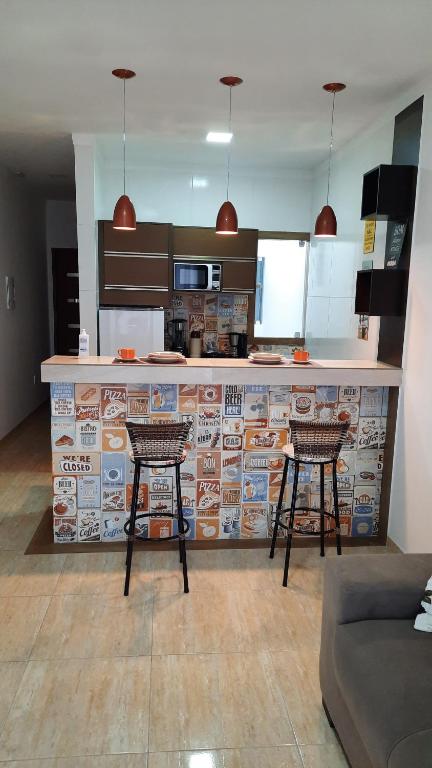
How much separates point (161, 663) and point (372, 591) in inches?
41.4

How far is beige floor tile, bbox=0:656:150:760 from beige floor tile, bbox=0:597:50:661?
12 cm

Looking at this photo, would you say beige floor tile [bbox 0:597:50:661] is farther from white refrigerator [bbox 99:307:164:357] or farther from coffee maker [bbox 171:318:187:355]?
coffee maker [bbox 171:318:187:355]

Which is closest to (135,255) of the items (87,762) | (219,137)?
(219,137)

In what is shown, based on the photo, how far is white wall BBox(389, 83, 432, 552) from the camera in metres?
3.22

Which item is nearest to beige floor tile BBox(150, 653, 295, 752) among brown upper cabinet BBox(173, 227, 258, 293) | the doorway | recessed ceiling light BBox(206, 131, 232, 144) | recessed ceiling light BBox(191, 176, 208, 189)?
recessed ceiling light BBox(206, 131, 232, 144)

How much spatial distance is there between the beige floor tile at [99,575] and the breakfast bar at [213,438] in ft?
0.77

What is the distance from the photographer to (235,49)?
9.46 ft

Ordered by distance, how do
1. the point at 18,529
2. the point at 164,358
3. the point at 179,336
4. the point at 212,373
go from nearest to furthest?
the point at 212,373 → the point at 164,358 → the point at 18,529 → the point at 179,336

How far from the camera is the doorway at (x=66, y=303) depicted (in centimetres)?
816

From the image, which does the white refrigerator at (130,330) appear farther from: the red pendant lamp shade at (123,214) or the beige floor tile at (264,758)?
the beige floor tile at (264,758)

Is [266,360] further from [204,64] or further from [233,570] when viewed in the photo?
[204,64]

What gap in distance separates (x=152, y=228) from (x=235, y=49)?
2.60m

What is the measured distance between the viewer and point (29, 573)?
3.30m

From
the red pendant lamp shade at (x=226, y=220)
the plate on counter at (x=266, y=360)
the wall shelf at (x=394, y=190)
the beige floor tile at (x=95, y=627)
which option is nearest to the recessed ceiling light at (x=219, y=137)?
the red pendant lamp shade at (x=226, y=220)
